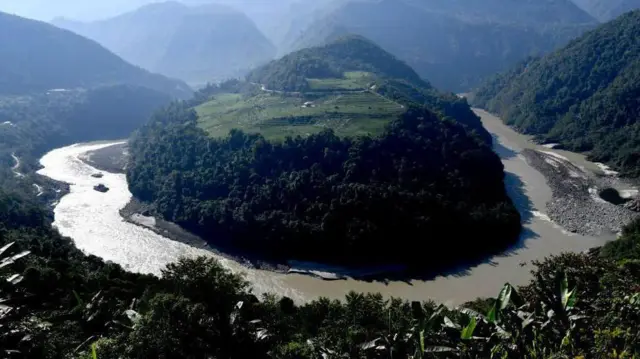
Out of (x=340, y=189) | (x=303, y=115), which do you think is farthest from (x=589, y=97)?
(x=340, y=189)

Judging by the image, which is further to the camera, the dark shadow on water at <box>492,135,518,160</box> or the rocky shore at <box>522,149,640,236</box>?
the dark shadow on water at <box>492,135,518,160</box>

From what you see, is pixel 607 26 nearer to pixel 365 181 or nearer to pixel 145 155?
pixel 365 181

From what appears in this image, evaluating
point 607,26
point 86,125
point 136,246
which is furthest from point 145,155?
point 607,26

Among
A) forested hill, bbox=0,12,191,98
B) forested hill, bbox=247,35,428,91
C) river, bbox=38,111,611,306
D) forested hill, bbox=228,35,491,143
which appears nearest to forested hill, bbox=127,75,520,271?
forested hill, bbox=228,35,491,143

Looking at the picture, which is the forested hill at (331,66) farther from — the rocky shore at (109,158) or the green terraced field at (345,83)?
the rocky shore at (109,158)

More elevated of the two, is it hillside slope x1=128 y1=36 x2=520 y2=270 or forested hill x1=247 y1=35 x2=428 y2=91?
forested hill x1=247 y1=35 x2=428 y2=91

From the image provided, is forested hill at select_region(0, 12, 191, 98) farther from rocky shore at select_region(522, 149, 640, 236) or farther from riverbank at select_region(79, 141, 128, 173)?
rocky shore at select_region(522, 149, 640, 236)

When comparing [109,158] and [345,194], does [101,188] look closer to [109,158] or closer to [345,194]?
[109,158]
